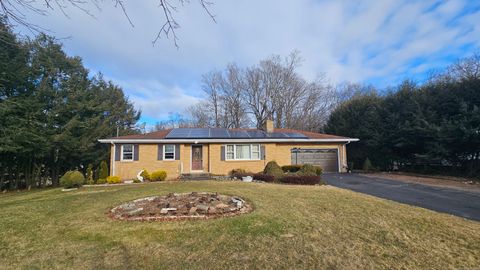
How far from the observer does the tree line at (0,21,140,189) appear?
14.5 metres

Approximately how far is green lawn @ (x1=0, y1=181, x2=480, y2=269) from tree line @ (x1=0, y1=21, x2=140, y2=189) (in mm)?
11757

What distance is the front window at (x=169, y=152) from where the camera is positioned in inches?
673

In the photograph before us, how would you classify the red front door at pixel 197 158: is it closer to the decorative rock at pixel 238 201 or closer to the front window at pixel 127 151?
the front window at pixel 127 151

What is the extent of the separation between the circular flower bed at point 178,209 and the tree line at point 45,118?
41.2 ft

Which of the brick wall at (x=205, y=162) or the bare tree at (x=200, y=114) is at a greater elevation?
the bare tree at (x=200, y=114)

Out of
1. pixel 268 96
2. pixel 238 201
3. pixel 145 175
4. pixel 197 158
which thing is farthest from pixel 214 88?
pixel 238 201

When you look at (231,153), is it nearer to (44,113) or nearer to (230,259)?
(44,113)

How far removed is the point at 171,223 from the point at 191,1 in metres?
4.36

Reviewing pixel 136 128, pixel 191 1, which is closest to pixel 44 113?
pixel 136 128

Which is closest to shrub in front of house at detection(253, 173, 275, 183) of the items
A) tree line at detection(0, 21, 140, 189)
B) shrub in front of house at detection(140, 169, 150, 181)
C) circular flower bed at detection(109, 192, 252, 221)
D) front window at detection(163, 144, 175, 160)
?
circular flower bed at detection(109, 192, 252, 221)

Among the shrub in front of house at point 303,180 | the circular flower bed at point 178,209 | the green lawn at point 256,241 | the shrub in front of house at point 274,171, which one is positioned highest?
the shrub in front of house at point 274,171

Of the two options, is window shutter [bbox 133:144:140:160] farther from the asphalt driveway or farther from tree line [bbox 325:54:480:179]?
tree line [bbox 325:54:480:179]

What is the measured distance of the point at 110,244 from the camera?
420cm

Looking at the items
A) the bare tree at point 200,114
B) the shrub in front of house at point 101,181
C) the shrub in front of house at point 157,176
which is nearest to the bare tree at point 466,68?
the shrub in front of house at point 157,176
